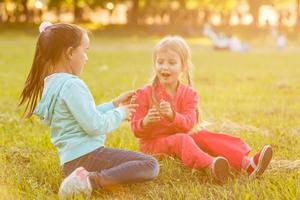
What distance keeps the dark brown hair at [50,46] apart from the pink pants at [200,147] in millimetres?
992

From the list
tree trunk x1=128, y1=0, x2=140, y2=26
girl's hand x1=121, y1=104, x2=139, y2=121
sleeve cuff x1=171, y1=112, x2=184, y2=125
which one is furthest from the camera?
tree trunk x1=128, y1=0, x2=140, y2=26

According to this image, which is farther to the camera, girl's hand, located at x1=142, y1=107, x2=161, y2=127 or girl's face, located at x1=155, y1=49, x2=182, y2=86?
girl's face, located at x1=155, y1=49, x2=182, y2=86

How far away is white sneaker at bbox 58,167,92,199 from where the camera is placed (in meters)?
3.68

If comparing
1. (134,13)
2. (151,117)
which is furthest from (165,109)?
(134,13)

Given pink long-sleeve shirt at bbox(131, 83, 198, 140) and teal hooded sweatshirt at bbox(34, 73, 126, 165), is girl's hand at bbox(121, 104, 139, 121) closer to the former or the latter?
teal hooded sweatshirt at bbox(34, 73, 126, 165)

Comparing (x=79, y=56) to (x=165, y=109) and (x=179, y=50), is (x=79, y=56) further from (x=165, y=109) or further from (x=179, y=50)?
(x=179, y=50)

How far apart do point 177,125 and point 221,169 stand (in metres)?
0.56

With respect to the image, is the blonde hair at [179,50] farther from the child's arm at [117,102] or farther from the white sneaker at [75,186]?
the white sneaker at [75,186]

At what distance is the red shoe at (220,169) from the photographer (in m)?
3.99

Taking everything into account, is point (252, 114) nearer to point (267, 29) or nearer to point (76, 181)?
point (76, 181)

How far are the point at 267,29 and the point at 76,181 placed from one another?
30.3 metres

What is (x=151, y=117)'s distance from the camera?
4.29m

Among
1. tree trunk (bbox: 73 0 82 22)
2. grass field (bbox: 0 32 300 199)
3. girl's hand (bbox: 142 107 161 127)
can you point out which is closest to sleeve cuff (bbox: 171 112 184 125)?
girl's hand (bbox: 142 107 161 127)

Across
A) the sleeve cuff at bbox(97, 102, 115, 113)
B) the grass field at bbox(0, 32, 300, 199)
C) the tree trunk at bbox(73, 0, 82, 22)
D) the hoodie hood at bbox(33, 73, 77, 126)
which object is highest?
the hoodie hood at bbox(33, 73, 77, 126)
